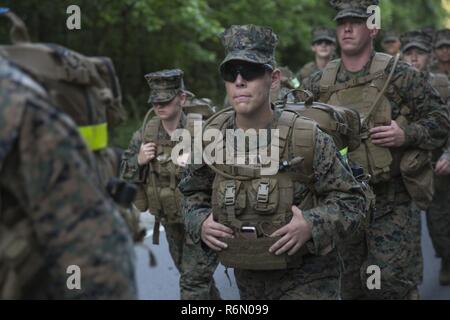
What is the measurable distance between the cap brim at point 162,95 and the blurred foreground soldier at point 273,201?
236cm

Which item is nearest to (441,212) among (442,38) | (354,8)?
(442,38)

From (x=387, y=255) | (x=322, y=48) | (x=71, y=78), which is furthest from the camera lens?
(x=322, y=48)

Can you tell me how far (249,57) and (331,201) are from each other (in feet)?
2.60

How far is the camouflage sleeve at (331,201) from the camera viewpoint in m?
4.21

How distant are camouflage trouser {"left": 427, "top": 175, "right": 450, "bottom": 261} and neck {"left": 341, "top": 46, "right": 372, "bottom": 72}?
2340mm

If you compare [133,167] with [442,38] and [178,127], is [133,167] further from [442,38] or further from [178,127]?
[442,38]

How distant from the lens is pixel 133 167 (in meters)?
6.89

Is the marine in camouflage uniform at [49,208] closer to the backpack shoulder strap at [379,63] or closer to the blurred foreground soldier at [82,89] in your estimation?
the blurred foreground soldier at [82,89]

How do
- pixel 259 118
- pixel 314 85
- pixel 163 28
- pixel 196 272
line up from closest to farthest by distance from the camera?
pixel 259 118
pixel 196 272
pixel 314 85
pixel 163 28

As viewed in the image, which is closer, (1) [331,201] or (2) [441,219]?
(1) [331,201]

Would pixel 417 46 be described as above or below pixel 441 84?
above

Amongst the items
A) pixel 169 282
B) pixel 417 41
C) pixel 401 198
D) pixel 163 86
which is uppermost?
pixel 417 41

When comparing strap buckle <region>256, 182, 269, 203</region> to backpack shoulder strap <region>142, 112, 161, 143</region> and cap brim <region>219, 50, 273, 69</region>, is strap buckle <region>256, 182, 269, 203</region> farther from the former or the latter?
backpack shoulder strap <region>142, 112, 161, 143</region>
